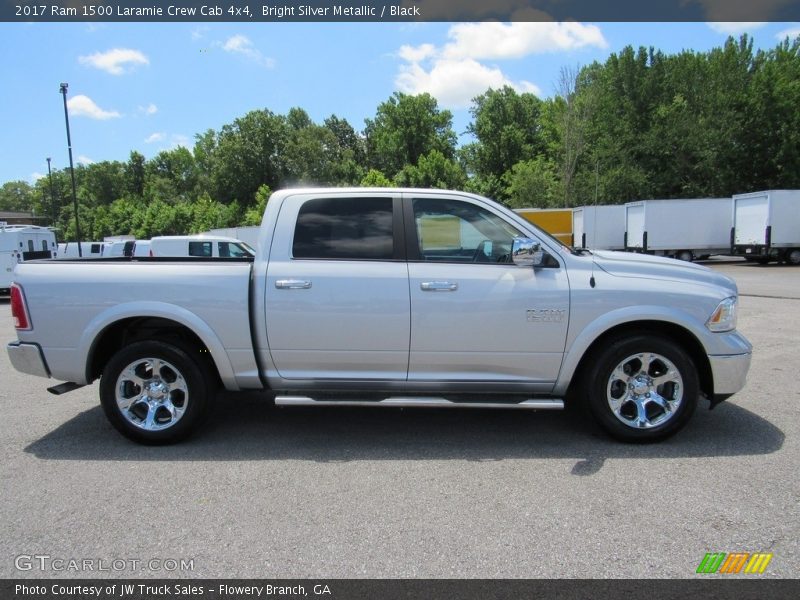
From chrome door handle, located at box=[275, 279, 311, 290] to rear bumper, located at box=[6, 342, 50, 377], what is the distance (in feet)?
6.62

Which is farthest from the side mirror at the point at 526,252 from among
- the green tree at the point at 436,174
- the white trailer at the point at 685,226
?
the green tree at the point at 436,174

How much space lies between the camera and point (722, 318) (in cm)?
425

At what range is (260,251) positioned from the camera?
441 cm

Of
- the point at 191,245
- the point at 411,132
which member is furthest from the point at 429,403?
the point at 411,132

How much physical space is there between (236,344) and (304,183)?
65802 millimetres

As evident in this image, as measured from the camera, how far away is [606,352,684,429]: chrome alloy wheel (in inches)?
169

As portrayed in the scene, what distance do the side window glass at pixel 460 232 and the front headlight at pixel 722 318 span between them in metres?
1.60

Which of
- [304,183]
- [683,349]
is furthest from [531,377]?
[304,183]

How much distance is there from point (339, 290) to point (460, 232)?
43.9 inches

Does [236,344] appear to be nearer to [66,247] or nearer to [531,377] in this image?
[531,377]

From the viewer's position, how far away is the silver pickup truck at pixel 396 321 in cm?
423

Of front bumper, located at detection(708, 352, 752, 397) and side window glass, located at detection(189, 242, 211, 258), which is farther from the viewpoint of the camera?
side window glass, located at detection(189, 242, 211, 258)

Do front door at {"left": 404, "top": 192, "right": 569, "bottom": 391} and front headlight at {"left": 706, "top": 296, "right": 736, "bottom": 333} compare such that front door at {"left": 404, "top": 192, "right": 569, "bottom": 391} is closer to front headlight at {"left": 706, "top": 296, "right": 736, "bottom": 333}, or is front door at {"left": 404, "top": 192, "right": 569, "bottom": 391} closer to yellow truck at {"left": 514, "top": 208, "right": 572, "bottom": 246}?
front headlight at {"left": 706, "top": 296, "right": 736, "bottom": 333}

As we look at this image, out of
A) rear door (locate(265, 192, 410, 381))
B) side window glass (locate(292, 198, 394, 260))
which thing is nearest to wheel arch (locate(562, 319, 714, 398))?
rear door (locate(265, 192, 410, 381))
